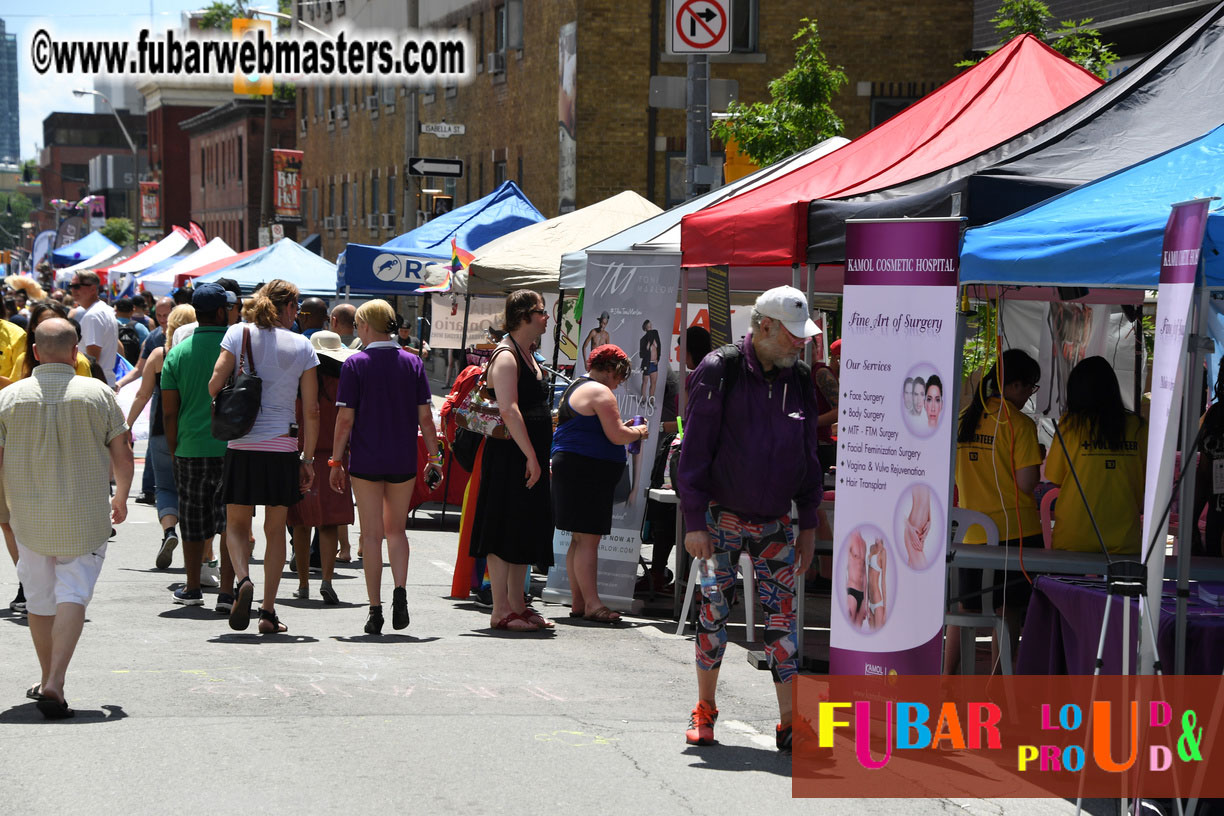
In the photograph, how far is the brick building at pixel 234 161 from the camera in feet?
231

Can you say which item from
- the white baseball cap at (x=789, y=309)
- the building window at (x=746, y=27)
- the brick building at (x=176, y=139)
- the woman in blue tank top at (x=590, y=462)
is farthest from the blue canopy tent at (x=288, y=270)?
the brick building at (x=176, y=139)

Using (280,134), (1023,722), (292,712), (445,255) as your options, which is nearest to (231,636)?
(292,712)

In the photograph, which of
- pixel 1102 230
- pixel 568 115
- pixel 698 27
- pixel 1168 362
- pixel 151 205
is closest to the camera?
pixel 1168 362

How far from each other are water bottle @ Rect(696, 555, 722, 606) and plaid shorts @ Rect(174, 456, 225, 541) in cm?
432

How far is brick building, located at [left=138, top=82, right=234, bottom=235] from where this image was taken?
92688 millimetres

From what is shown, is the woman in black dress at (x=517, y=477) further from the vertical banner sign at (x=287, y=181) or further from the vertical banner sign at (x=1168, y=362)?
the vertical banner sign at (x=287, y=181)

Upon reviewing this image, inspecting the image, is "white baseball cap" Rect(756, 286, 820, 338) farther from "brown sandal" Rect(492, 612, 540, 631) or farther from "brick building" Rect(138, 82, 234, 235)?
"brick building" Rect(138, 82, 234, 235)

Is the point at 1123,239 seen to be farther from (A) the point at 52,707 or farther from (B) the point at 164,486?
(B) the point at 164,486

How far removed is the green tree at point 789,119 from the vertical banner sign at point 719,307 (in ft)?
34.6

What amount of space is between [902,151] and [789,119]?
1107 centimetres

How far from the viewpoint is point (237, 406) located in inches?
364

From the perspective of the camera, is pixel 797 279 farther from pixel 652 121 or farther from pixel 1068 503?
pixel 652 121

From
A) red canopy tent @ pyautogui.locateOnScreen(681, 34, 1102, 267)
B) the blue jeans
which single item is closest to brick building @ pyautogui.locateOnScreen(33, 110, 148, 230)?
the blue jeans

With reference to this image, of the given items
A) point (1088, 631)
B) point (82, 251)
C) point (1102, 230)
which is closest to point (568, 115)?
point (1102, 230)
